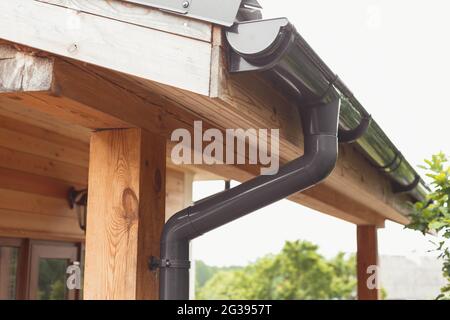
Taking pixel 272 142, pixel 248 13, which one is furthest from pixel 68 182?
pixel 248 13

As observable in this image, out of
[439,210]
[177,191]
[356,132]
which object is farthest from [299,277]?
[356,132]

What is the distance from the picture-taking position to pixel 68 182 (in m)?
3.61

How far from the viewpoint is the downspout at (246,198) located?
1.67 metres

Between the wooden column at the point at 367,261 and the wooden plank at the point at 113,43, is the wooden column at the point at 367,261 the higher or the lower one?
the lower one

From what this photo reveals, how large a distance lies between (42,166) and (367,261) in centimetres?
259

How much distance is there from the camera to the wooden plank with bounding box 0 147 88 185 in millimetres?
3174

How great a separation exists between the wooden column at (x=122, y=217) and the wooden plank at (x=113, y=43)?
0.30 m

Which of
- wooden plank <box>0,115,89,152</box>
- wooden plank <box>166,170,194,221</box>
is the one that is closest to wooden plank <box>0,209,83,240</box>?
wooden plank <box>0,115,89,152</box>

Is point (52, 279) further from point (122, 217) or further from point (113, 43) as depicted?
point (113, 43)

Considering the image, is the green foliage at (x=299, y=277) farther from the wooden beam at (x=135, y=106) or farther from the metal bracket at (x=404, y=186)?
the wooden beam at (x=135, y=106)

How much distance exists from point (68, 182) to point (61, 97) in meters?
2.28

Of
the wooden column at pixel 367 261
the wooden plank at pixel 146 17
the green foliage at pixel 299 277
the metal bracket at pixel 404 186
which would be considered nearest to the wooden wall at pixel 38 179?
the wooden plank at pixel 146 17

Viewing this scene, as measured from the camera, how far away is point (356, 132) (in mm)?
2227

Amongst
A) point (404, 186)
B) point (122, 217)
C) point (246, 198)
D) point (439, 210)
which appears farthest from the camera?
point (404, 186)
